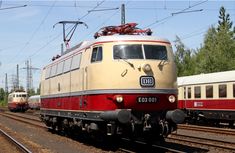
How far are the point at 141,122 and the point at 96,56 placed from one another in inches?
104

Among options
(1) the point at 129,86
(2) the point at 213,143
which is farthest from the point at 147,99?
(2) the point at 213,143

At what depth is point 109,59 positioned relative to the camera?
14875 millimetres

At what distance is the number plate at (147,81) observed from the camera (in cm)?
1458

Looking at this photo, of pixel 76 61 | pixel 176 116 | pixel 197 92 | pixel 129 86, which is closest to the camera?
pixel 176 116

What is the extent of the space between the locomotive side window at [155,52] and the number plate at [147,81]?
0.71 meters

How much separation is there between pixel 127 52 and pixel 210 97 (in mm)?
14791

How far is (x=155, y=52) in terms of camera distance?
49.9ft

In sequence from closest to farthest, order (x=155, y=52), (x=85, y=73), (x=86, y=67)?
(x=155, y=52)
(x=86, y=67)
(x=85, y=73)

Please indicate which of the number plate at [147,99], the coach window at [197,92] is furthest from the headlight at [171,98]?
the coach window at [197,92]

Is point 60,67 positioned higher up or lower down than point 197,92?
higher up

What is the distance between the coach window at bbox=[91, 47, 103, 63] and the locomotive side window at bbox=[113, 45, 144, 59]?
493 millimetres

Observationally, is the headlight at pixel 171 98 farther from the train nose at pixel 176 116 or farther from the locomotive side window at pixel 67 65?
the locomotive side window at pixel 67 65

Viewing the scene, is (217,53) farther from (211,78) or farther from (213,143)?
(213,143)

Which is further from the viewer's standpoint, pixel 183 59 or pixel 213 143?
pixel 183 59
